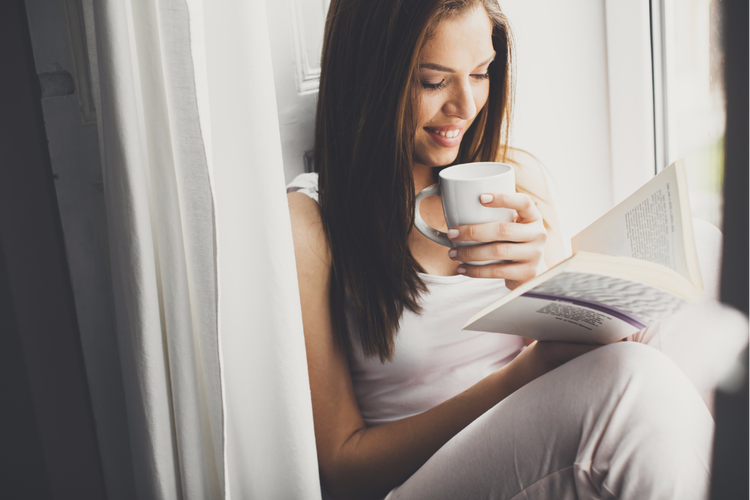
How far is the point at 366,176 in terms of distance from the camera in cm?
81

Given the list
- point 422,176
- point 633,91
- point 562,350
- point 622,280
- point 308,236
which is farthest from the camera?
point 633,91

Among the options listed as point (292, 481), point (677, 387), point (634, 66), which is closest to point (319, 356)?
point (292, 481)

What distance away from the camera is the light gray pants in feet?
1.89

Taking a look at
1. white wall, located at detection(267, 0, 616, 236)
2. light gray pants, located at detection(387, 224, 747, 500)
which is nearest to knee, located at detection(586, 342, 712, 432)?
light gray pants, located at detection(387, 224, 747, 500)

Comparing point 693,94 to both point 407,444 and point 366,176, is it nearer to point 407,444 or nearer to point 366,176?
point 366,176

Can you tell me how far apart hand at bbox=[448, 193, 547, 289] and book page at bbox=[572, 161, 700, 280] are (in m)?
0.08

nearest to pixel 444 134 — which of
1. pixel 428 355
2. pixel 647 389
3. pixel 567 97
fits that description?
pixel 428 355

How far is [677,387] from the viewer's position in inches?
24.1

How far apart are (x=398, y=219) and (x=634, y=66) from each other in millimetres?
755

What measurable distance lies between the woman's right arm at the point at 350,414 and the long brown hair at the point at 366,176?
0.11ft

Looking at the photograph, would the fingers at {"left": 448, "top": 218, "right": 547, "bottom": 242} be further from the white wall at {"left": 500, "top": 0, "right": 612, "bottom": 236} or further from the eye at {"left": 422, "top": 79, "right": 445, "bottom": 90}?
the white wall at {"left": 500, "top": 0, "right": 612, "bottom": 236}

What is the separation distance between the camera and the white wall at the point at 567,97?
1.19 m

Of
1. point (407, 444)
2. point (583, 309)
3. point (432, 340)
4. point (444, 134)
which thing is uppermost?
point (444, 134)

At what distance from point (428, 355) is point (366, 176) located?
0.32 m
